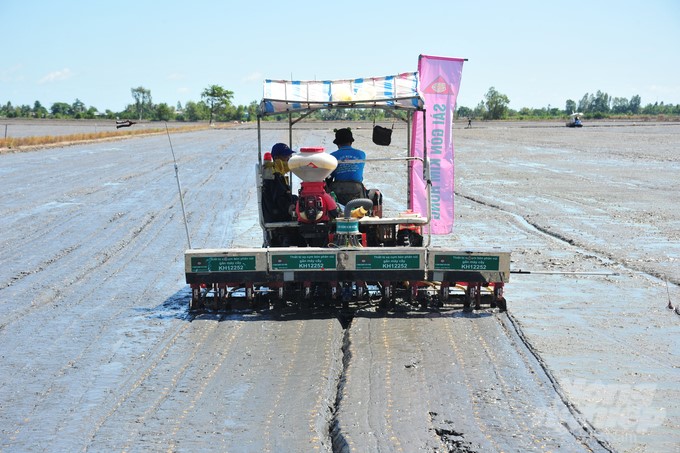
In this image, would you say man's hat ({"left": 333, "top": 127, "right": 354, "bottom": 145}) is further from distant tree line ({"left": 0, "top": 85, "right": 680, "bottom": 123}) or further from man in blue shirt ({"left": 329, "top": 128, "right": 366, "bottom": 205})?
distant tree line ({"left": 0, "top": 85, "right": 680, "bottom": 123})

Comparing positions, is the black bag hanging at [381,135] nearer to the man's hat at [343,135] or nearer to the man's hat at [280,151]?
the man's hat at [343,135]

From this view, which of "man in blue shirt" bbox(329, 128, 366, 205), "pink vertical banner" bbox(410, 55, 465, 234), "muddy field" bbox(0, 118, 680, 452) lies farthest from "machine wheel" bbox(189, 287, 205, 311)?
"pink vertical banner" bbox(410, 55, 465, 234)

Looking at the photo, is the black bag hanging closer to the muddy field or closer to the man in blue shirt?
the man in blue shirt

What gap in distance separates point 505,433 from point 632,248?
28.8ft

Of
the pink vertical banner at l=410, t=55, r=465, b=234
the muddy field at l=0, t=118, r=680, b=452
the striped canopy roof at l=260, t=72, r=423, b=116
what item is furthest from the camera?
the pink vertical banner at l=410, t=55, r=465, b=234

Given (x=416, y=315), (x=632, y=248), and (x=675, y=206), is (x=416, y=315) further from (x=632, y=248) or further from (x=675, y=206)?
(x=675, y=206)

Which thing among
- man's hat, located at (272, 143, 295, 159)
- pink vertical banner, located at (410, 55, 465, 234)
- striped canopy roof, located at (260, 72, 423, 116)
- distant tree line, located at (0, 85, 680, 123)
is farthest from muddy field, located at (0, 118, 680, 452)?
distant tree line, located at (0, 85, 680, 123)

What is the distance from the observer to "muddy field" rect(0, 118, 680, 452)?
5984mm

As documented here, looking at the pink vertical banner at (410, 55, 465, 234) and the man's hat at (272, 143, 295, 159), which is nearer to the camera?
the man's hat at (272, 143, 295, 159)

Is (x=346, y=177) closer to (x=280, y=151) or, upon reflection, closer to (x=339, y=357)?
(x=280, y=151)

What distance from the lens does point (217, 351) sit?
8062mm

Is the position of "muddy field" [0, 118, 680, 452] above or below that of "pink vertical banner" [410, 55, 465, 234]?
below

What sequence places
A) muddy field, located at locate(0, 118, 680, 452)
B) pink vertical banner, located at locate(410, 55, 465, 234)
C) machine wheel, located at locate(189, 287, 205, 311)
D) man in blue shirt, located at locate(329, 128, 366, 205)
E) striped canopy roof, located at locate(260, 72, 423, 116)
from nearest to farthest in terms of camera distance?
muddy field, located at locate(0, 118, 680, 452) → machine wheel, located at locate(189, 287, 205, 311) → striped canopy roof, located at locate(260, 72, 423, 116) → man in blue shirt, located at locate(329, 128, 366, 205) → pink vertical banner, located at locate(410, 55, 465, 234)

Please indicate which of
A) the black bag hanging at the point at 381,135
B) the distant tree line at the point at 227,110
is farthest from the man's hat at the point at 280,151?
the distant tree line at the point at 227,110
